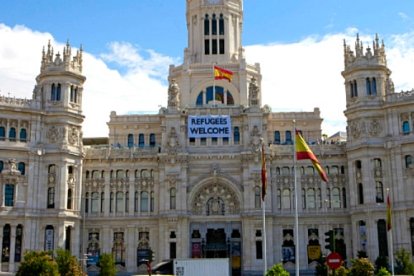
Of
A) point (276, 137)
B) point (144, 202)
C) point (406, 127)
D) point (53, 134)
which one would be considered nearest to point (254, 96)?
point (276, 137)

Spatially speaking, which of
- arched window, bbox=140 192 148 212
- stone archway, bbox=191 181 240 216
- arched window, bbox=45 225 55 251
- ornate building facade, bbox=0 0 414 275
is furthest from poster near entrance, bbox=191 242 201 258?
arched window, bbox=45 225 55 251

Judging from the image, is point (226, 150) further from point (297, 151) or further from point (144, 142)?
point (297, 151)

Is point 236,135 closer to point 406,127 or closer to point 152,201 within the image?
point 152,201

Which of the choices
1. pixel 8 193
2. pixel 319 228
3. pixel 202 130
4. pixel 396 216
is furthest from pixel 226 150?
pixel 8 193

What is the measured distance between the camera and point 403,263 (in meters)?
65.3

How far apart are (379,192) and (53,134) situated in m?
43.5

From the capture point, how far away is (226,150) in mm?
82062

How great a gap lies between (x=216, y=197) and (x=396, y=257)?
25.2m

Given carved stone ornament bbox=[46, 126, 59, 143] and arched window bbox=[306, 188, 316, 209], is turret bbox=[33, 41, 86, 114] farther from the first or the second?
arched window bbox=[306, 188, 316, 209]

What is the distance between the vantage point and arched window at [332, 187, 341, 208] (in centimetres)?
8138

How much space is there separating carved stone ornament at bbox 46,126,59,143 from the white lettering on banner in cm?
1811

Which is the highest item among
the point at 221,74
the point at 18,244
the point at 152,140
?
the point at 221,74

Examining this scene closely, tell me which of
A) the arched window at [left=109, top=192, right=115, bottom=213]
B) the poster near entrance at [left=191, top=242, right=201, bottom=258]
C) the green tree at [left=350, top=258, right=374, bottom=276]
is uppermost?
the arched window at [left=109, top=192, right=115, bottom=213]

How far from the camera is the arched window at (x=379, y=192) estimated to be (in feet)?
246
